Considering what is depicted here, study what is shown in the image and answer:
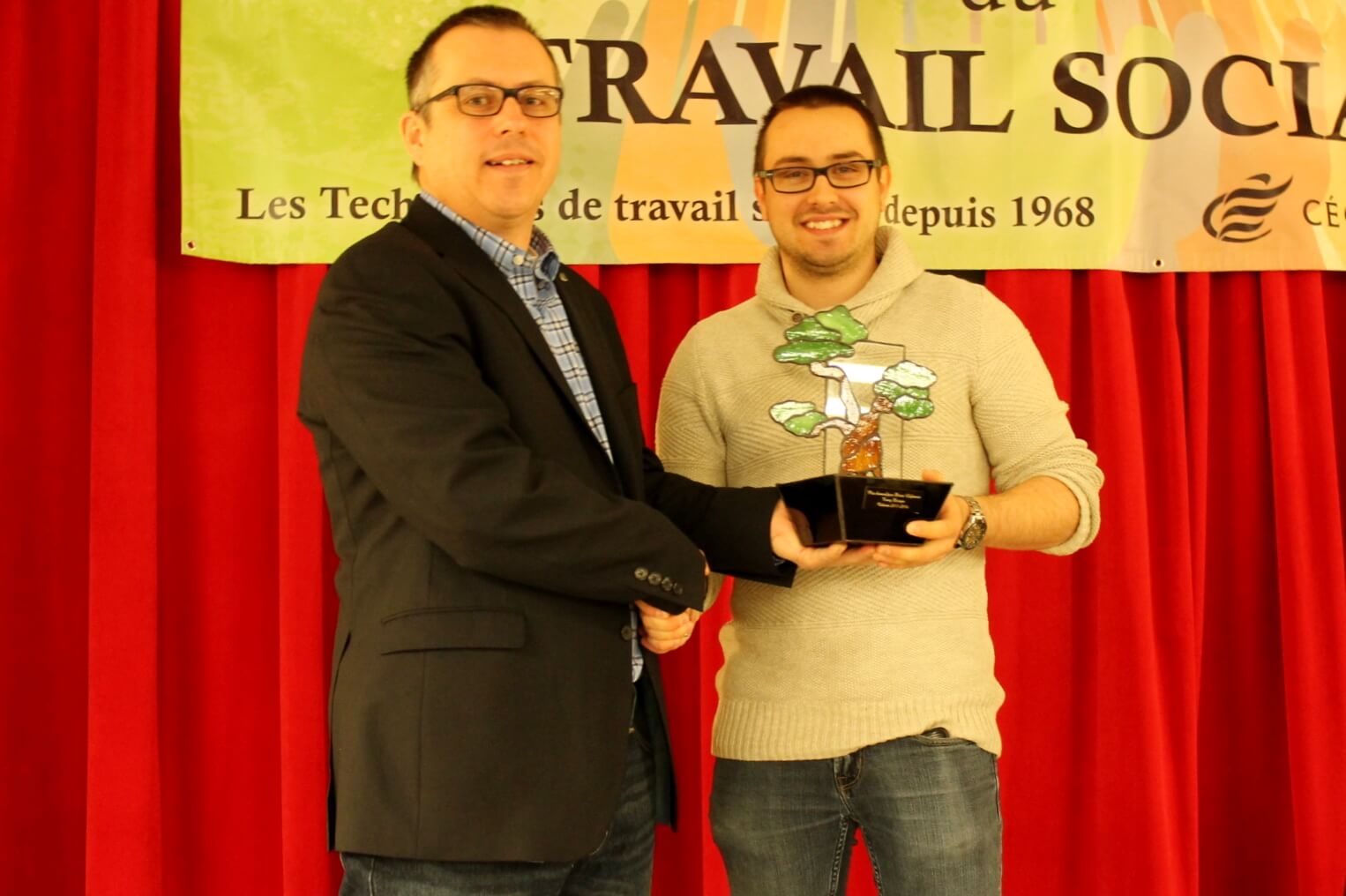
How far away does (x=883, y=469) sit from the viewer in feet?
5.77

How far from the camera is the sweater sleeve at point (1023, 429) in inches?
70.6

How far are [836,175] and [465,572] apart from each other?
880 millimetres

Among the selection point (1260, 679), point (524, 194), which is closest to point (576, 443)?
point (524, 194)

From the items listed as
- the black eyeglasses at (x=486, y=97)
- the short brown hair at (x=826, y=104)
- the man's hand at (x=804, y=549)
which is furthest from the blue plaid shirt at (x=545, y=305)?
the short brown hair at (x=826, y=104)

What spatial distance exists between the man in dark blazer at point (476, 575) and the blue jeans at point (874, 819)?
0.23 metres

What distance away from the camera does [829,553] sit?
1624mm

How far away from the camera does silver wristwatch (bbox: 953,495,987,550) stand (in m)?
1.69

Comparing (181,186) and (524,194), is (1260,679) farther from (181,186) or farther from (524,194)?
Result: (181,186)

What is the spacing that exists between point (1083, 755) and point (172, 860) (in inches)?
82.2

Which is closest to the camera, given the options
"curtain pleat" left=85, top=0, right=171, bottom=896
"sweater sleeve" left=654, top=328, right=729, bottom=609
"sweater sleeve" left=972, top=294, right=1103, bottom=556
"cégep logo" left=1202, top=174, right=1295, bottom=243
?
"sweater sleeve" left=972, top=294, right=1103, bottom=556

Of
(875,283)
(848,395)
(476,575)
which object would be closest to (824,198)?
(875,283)

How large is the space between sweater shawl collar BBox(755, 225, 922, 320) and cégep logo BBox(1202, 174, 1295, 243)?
1.28 meters

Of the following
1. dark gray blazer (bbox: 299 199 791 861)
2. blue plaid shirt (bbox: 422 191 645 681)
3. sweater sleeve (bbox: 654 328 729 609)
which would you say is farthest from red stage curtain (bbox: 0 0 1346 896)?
dark gray blazer (bbox: 299 199 791 861)

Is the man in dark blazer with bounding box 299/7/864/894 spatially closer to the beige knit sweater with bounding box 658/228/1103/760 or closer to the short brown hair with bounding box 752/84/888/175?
the beige knit sweater with bounding box 658/228/1103/760
